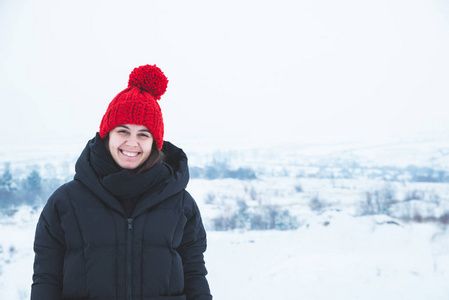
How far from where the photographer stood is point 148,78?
1.19m

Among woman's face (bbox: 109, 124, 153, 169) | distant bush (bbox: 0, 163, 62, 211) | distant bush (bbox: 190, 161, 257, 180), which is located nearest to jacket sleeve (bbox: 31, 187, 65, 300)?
woman's face (bbox: 109, 124, 153, 169)

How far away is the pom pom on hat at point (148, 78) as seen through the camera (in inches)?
46.7

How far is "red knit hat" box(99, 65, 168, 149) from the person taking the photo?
110 centimetres

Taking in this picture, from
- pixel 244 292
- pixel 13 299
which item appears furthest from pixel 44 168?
pixel 244 292

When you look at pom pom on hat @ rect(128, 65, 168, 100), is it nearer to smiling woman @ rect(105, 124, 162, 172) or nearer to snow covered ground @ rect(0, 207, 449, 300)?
smiling woman @ rect(105, 124, 162, 172)

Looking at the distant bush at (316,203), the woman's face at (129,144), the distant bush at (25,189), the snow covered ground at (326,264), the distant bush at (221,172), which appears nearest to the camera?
the woman's face at (129,144)

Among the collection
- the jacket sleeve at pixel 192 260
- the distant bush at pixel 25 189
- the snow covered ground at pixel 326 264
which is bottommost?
the snow covered ground at pixel 326 264

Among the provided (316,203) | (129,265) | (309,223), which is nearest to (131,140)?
A: (129,265)

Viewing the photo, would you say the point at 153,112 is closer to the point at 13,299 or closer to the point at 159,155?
the point at 159,155

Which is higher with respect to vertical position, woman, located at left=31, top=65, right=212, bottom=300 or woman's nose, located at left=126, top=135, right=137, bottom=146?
woman's nose, located at left=126, top=135, right=137, bottom=146

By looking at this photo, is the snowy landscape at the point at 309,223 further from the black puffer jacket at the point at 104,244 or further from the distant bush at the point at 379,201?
the black puffer jacket at the point at 104,244

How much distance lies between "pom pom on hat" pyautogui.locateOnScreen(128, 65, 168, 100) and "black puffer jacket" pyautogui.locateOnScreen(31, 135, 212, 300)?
0.29 m

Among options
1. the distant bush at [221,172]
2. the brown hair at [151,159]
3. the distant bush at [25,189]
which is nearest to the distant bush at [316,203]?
the distant bush at [221,172]

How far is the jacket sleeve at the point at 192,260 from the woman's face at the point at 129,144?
0.74 ft
